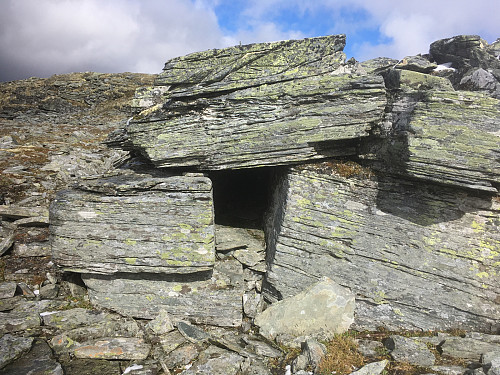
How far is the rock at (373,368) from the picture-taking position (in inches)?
256

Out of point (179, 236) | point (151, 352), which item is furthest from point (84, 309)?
point (179, 236)

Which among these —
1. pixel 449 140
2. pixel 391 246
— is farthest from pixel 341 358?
pixel 449 140

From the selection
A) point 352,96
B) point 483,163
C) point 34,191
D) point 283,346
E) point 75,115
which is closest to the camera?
point 483,163

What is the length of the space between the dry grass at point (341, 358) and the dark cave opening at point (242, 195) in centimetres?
570

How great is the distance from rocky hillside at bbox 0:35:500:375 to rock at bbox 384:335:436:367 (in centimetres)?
4

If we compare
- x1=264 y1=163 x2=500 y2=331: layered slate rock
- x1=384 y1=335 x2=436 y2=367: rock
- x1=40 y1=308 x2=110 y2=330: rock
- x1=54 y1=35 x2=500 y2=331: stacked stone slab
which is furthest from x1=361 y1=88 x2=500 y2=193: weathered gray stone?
x1=40 y1=308 x2=110 y2=330: rock

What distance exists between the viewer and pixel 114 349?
734 cm

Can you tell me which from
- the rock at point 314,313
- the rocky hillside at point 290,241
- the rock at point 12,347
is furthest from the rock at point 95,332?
the rock at point 314,313

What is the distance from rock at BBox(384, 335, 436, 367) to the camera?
6.92 m

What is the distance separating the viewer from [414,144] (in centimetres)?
783

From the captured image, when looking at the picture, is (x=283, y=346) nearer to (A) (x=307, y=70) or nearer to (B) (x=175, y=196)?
(B) (x=175, y=196)

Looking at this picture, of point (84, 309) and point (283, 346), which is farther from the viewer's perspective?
point (84, 309)

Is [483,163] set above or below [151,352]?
above

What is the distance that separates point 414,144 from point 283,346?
6.68 meters
